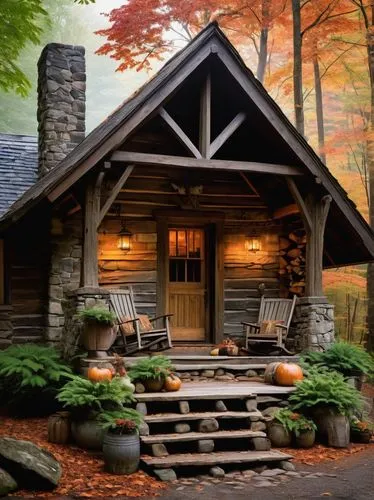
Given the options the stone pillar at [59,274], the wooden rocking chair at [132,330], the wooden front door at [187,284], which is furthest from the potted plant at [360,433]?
the stone pillar at [59,274]

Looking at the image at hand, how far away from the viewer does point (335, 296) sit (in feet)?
63.9

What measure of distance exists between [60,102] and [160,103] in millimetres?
3542

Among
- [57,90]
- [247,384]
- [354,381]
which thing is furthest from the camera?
[57,90]

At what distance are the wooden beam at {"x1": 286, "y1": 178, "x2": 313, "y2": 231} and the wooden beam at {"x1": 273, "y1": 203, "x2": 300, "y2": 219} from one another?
0.38 meters

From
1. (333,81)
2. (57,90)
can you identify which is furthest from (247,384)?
(333,81)

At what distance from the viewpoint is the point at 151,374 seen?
26.6 ft

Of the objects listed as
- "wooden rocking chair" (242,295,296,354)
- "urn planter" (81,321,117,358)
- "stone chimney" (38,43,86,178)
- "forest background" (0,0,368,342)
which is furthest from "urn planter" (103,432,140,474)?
"forest background" (0,0,368,342)

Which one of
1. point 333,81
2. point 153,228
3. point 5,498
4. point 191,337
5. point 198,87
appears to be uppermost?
point 333,81

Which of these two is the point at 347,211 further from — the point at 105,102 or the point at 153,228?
the point at 105,102

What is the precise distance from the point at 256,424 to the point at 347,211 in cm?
442

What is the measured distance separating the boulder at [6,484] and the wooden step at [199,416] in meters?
2.04

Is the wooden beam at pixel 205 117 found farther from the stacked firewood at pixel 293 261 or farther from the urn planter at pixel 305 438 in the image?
the urn planter at pixel 305 438

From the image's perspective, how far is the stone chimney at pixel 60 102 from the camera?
1205 centimetres

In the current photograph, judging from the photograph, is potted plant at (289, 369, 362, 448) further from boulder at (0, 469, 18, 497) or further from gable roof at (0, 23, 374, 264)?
boulder at (0, 469, 18, 497)
